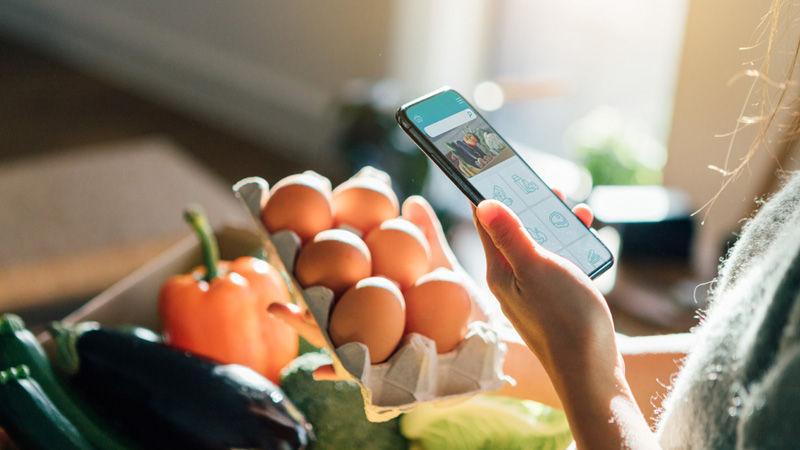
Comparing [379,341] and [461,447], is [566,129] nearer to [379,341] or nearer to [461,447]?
[461,447]

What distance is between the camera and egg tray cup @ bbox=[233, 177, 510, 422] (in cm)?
58

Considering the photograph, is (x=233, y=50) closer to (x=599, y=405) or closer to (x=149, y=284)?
(x=149, y=284)

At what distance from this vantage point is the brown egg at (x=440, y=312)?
62 cm

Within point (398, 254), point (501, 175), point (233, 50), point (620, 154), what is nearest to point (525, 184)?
point (501, 175)

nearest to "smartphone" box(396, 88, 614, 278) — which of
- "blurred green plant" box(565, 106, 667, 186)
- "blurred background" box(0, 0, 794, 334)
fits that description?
"blurred background" box(0, 0, 794, 334)

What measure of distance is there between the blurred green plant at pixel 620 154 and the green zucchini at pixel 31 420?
50.5 inches

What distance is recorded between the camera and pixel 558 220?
0.61 meters

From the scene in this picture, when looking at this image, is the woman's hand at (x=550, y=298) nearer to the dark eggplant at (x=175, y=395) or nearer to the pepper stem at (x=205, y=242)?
the dark eggplant at (x=175, y=395)

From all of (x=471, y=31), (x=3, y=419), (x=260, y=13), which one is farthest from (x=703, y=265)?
(x=260, y=13)

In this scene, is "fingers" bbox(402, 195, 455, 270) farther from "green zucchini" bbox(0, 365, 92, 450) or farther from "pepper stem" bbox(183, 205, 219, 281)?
"green zucchini" bbox(0, 365, 92, 450)

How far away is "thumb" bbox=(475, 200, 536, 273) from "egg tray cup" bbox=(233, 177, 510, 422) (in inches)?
5.7

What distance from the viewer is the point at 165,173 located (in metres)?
2.06

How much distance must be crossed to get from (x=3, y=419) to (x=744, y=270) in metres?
0.67

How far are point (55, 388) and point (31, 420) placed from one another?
8 cm
